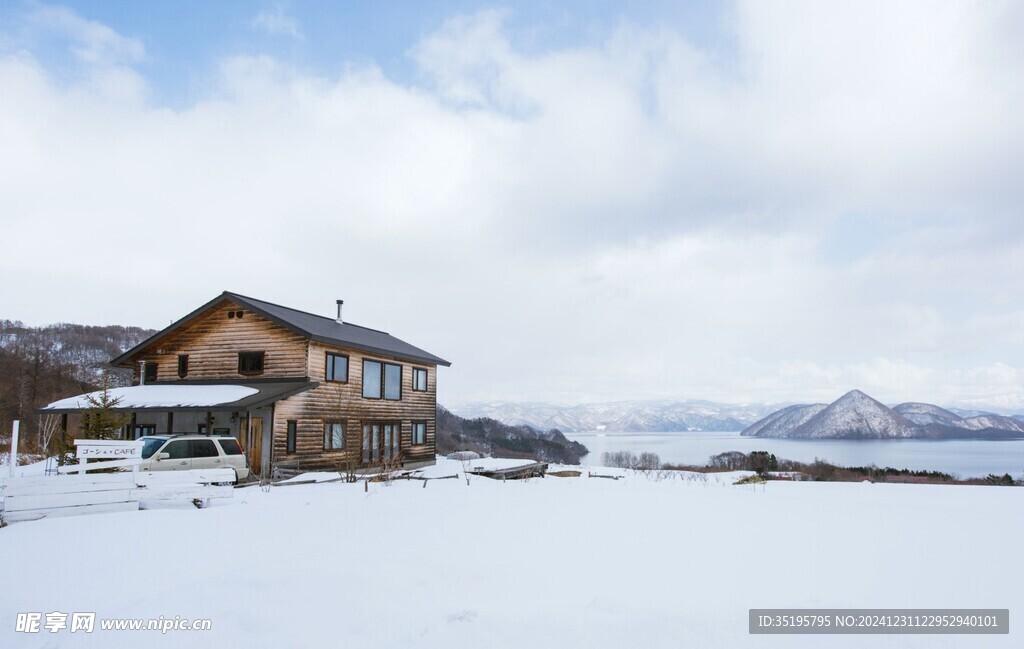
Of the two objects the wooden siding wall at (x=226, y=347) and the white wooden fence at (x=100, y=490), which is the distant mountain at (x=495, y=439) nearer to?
the wooden siding wall at (x=226, y=347)

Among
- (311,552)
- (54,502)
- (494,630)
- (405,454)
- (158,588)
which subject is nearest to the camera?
(494,630)

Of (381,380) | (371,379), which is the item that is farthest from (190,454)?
(381,380)

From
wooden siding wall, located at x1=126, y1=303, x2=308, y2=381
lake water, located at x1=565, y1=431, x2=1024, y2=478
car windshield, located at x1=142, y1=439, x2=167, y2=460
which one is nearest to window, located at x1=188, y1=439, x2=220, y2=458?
car windshield, located at x1=142, y1=439, x2=167, y2=460

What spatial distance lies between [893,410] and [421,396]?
102m

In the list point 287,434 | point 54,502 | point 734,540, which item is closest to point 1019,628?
point 734,540

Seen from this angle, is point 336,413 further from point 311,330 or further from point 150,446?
point 150,446

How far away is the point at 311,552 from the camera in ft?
25.9

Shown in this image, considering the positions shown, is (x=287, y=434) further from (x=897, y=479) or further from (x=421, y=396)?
(x=897, y=479)

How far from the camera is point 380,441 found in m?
28.0

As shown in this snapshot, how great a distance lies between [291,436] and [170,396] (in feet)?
16.2

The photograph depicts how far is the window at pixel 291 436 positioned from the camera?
22.7 metres

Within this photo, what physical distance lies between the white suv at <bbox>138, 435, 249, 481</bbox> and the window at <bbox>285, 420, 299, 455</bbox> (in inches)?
144

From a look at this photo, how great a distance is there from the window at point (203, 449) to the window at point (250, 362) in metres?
6.49

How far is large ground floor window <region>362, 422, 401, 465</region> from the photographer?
2703 centimetres
